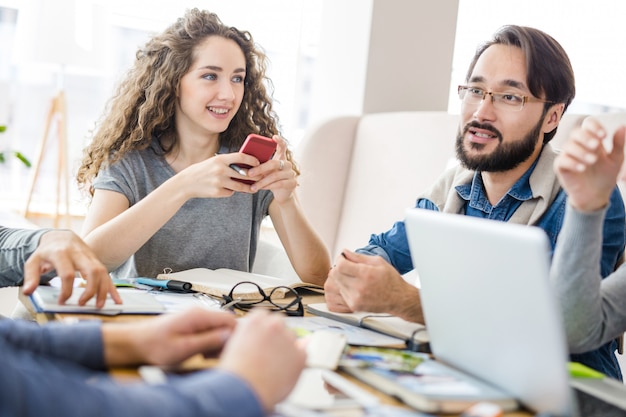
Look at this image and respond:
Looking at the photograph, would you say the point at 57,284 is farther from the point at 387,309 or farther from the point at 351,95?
the point at 351,95

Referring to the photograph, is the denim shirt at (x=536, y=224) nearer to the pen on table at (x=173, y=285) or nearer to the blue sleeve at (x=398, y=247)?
the blue sleeve at (x=398, y=247)

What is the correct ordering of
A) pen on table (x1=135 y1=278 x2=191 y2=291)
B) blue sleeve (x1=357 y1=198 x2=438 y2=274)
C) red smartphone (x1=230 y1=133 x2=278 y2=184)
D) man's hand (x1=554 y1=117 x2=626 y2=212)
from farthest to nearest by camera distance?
1. blue sleeve (x1=357 y1=198 x2=438 y2=274)
2. red smartphone (x1=230 y1=133 x2=278 y2=184)
3. pen on table (x1=135 y1=278 x2=191 y2=291)
4. man's hand (x1=554 y1=117 x2=626 y2=212)

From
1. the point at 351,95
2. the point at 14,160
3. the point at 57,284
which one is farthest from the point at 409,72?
the point at 14,160

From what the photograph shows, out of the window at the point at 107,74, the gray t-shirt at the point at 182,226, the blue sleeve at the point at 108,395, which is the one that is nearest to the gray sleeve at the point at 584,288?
the blue sleeve at the point at 108,395

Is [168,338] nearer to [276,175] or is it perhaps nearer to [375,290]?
[375,290]

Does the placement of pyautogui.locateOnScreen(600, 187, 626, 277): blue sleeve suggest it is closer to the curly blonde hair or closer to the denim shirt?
the denim shirt

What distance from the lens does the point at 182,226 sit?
1.93m

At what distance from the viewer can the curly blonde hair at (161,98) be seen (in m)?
1.98

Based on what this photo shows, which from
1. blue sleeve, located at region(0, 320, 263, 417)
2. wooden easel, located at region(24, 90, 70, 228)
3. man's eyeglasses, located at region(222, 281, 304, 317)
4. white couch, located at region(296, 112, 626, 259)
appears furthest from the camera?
wooden easel, located at region(24, 90, 70, 228)

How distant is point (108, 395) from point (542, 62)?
130 centimetres

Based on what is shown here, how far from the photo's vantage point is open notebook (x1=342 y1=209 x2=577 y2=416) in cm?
75

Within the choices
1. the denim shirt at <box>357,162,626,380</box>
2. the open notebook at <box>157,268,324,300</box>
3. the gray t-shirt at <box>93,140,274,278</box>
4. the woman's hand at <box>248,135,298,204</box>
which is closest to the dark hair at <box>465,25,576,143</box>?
the denim shirt at <box>357,162,626,380</box>

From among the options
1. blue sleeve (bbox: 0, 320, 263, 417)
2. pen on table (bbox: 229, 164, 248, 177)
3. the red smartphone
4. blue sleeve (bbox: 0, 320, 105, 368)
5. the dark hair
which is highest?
the dark hair

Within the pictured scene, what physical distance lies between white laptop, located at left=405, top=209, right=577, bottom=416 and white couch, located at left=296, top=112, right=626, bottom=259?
4.55 feet
